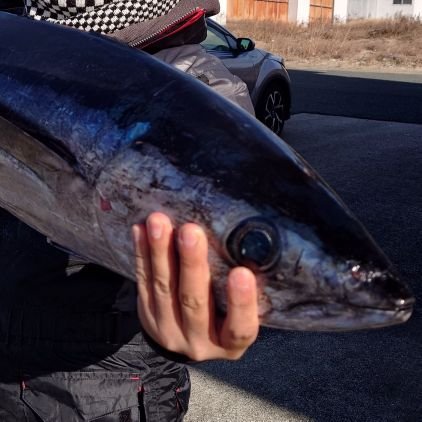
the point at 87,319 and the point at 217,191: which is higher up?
the point at 217,191

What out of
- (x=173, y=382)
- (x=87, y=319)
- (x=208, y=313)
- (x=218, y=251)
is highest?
(x=218, y=251)

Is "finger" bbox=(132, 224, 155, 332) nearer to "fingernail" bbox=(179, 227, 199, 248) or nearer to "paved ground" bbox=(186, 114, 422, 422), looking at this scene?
"fingernail" bbox=(179, 227, 199, 248)

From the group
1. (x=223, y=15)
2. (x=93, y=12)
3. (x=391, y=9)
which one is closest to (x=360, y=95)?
(x=93, y=12)

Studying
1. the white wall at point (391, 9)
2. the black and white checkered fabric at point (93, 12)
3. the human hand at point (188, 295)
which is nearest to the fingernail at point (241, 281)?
the human hand at point (188, 295)

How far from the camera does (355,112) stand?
11914mm

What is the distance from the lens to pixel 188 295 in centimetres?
112

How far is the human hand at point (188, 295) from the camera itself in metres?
1.08

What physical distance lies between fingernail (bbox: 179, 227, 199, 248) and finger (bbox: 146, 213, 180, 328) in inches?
1.3

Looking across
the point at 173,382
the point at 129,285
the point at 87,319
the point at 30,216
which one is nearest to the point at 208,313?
the point at 30,216

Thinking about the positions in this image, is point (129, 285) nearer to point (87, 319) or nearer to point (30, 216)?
point (87, 319)

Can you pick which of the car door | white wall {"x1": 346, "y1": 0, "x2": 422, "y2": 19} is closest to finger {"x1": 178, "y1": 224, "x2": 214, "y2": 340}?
the car door

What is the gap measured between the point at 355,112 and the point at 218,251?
36.6 ft

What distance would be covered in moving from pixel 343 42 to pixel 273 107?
1873cm

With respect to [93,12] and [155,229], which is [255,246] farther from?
[93,12]
